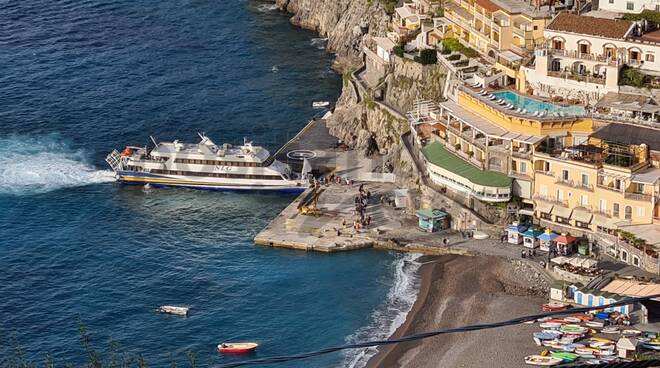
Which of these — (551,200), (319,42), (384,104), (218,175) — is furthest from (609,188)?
(319,42)

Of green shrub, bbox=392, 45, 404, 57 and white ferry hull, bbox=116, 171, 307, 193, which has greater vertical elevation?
green shrub, bbox=392, 45, 404, 57

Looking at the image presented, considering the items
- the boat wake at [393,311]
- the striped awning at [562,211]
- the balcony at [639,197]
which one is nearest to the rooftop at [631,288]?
the balcony at [639,197]

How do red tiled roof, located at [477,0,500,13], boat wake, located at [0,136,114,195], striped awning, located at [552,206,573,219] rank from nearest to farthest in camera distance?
striped awning, located at [552,206,573,219], red tiled roof, located at [477,0,500,13], boat wake, located at [0,136,114,195]

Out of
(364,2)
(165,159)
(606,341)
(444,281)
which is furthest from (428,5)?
(606,341)

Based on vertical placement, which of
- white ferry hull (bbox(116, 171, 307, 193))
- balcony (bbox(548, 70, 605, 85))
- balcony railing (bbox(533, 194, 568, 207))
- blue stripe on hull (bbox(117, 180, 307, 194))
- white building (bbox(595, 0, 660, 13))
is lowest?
blue stripe on hull (bbox(117, 180, 307, 194))

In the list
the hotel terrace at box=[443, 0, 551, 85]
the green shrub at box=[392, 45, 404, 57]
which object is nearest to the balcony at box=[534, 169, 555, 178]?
the hotel terrace at box=[443, 0, 551, 85]

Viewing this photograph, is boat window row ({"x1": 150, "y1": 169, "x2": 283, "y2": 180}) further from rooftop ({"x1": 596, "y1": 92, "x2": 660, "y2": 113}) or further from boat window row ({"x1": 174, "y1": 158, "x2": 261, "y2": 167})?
rooftop ({"x1": 596, "y1": 92, "x2": 660, "y2": 113})
